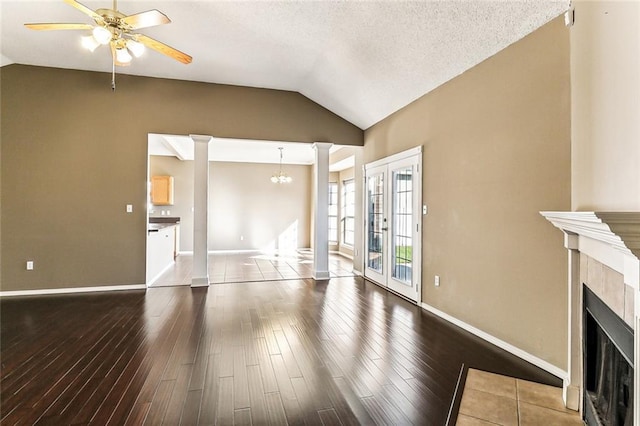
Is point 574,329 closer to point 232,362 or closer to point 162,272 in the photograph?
point 232,362

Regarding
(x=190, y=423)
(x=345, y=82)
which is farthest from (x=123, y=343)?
(x=345, y=82)

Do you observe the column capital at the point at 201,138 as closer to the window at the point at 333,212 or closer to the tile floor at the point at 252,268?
the tile floor at the point at 252,268

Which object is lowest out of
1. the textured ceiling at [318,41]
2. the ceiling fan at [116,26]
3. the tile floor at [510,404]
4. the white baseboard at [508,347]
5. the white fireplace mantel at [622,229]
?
the tile floor at [510,404]

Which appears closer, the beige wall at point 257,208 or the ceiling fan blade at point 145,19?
the ceiling fan blade at point 145,19

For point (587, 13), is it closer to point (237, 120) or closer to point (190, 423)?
point (190, 423)

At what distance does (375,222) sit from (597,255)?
13.8 feet

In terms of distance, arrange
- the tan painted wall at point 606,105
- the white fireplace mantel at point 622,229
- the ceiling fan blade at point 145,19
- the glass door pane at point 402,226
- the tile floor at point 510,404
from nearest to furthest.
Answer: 1. the white fireplace mantel at point 622,229
2. the tan painted wall at point 606,105
3. the tile floor at point 510,404
4. the ceiling fan blade at point 145,19
5. the glass door pane at point 402,226

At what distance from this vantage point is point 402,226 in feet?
16.3

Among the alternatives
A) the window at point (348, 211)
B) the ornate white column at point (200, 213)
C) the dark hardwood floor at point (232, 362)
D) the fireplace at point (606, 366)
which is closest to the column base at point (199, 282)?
the ornate white column at point (200, 213)

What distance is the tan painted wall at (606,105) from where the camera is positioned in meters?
1.29

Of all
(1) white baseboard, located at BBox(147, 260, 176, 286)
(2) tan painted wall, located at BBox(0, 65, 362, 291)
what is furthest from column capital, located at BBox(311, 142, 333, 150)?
(1) white baseboard, located at BBox(147, 260, 176, 286)

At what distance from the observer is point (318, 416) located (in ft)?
6.48

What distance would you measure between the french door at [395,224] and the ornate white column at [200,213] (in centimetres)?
301

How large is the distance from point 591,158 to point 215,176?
370 inches
